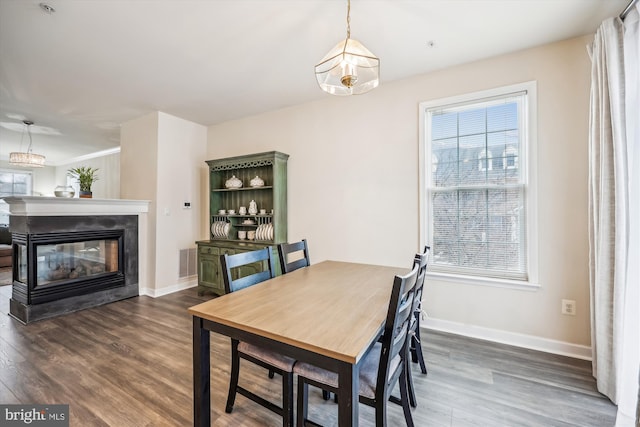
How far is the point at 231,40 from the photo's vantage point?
7.88 ft

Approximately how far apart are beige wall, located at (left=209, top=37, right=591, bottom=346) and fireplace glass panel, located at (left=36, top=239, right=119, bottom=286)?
2.18 m

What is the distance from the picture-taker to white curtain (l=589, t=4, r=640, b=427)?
5.35ft

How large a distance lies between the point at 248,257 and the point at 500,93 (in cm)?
273

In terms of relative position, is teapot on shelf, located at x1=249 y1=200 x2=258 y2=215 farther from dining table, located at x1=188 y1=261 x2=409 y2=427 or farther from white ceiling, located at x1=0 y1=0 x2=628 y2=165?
dining table, located at x1=188 y1=261 x2=409 y2=427

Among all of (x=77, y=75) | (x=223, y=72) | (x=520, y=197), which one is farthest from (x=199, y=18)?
(x=520, y=197)

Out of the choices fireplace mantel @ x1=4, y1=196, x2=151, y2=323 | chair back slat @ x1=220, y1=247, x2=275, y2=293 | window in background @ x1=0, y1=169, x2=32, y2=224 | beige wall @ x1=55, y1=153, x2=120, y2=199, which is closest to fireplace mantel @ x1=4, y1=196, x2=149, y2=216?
fireplace mantel @ x1=4, y1=196, x2=151, y2=323

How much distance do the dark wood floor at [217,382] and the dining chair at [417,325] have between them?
0.10 meters

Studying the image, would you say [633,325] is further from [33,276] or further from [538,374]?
[33,276]

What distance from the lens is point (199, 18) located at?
7.00 ft

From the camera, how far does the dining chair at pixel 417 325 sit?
1.56 meters

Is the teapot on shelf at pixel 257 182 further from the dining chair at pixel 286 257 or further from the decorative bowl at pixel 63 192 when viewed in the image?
the decorative bowl at pixel 63 192

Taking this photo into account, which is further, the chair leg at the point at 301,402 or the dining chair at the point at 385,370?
the chair leg at the point at 301,402

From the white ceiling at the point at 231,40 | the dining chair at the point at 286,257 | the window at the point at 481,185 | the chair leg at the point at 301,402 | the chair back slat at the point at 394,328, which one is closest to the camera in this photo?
the chair back slat at the point at 394,328

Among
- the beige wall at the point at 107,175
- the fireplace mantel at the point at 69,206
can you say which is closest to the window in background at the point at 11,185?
the beige wall at the point at 107,175
